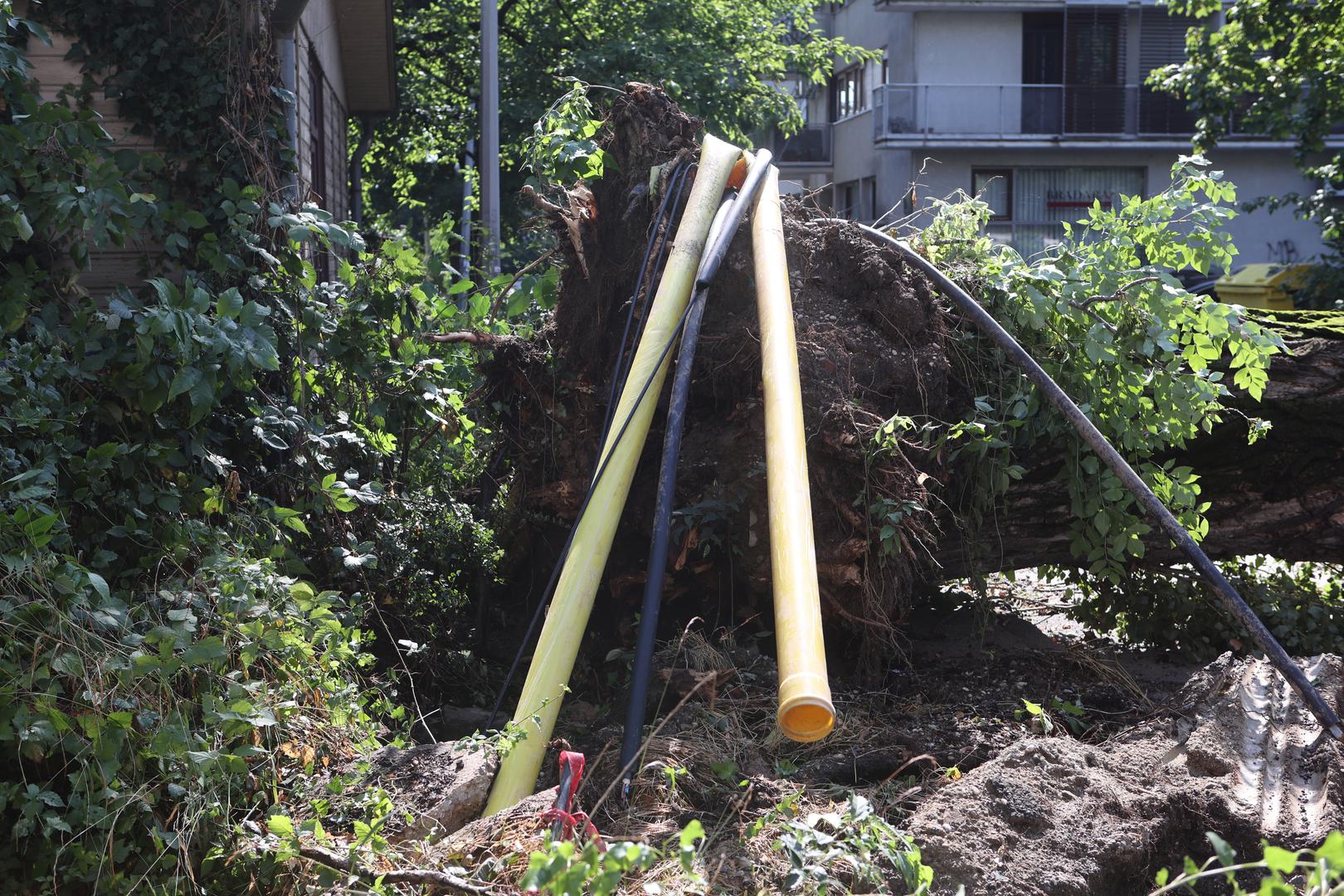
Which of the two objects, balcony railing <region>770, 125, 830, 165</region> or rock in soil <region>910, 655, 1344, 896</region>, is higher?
balcony railing <region>770, 125, 830, 165</region>

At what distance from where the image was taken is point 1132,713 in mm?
4125

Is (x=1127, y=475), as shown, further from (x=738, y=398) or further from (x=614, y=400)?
(x=614, y=400)

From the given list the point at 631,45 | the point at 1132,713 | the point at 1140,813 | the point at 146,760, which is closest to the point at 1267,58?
the point at 631,45

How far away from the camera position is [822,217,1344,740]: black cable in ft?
11.3

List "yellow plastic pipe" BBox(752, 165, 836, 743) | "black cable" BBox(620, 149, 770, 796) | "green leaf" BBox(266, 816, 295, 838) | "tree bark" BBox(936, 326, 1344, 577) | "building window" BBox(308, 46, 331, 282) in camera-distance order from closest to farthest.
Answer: "yellow plastic pipe" BBox(752, 165, 836, 743), "green leaf" BBox(266, 816, 295, 838), "black cable" BBox(620, 149, 770, 796), "tree bark" BBox(936, 326, 1344, 577), "building window" BBox(308, 46, 331, 282)

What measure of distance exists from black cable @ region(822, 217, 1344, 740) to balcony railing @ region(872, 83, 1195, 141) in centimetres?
2436

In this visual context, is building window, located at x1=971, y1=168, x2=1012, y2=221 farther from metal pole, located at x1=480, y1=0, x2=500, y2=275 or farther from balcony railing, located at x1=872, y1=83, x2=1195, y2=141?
metal pole, located at x1=480, y1=0, x2=500, y2=275

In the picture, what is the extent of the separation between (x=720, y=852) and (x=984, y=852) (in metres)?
0.65

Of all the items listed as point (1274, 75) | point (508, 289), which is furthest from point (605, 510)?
point (1274, 75)

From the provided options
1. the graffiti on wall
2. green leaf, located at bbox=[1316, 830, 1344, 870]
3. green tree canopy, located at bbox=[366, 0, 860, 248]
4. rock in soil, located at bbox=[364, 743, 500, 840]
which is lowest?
Result: rock in soil, located at bbox=[364, 743, 500, 840]

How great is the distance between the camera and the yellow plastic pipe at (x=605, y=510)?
10.5ft

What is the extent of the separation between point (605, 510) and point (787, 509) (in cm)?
74

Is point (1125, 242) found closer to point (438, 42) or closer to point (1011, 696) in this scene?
point (1011, 696)

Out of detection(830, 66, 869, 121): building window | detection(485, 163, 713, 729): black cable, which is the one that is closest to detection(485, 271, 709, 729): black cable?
detection(485, 163, 713, 729): black cable
